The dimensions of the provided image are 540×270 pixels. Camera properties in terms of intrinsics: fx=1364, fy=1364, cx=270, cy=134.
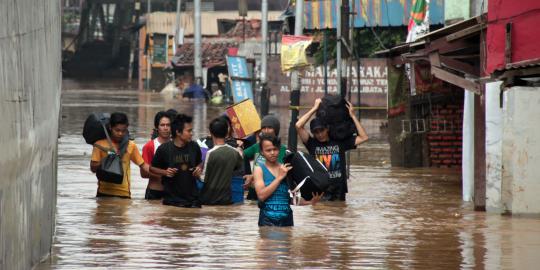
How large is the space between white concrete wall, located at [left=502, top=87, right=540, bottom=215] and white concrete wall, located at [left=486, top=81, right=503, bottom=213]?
23 centimetres

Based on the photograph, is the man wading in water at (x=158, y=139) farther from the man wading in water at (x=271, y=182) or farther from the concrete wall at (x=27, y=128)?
the concrete wall at (x=27, y=128)

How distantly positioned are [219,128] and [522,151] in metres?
3.63

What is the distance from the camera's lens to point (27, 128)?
31.7 ft

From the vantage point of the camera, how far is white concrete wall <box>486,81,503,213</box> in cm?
1662

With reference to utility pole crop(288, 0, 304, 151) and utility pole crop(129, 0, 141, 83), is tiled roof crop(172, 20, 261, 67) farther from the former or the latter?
utility pole crop(288, 0, 304, 151)

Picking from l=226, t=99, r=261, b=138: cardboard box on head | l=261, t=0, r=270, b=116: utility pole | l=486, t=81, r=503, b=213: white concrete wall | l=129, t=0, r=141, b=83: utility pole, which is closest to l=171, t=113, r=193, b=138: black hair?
l=226, t=99, r=261, b=138: cardboard box on head

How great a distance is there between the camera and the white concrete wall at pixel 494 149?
1662 cm

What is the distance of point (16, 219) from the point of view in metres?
9.33

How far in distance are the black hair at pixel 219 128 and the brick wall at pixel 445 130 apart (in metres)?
8.90

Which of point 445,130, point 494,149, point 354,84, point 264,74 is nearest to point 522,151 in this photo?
point 494,149

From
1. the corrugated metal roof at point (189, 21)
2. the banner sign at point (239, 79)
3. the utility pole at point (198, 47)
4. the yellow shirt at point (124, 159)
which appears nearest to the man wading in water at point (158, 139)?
the yellow shirt at point (124, 159)

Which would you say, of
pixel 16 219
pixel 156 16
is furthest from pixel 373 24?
pixel 156 16

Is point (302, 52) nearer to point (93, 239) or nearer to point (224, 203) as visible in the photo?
point (224, 203)

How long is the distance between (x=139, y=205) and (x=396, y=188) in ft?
17.5
